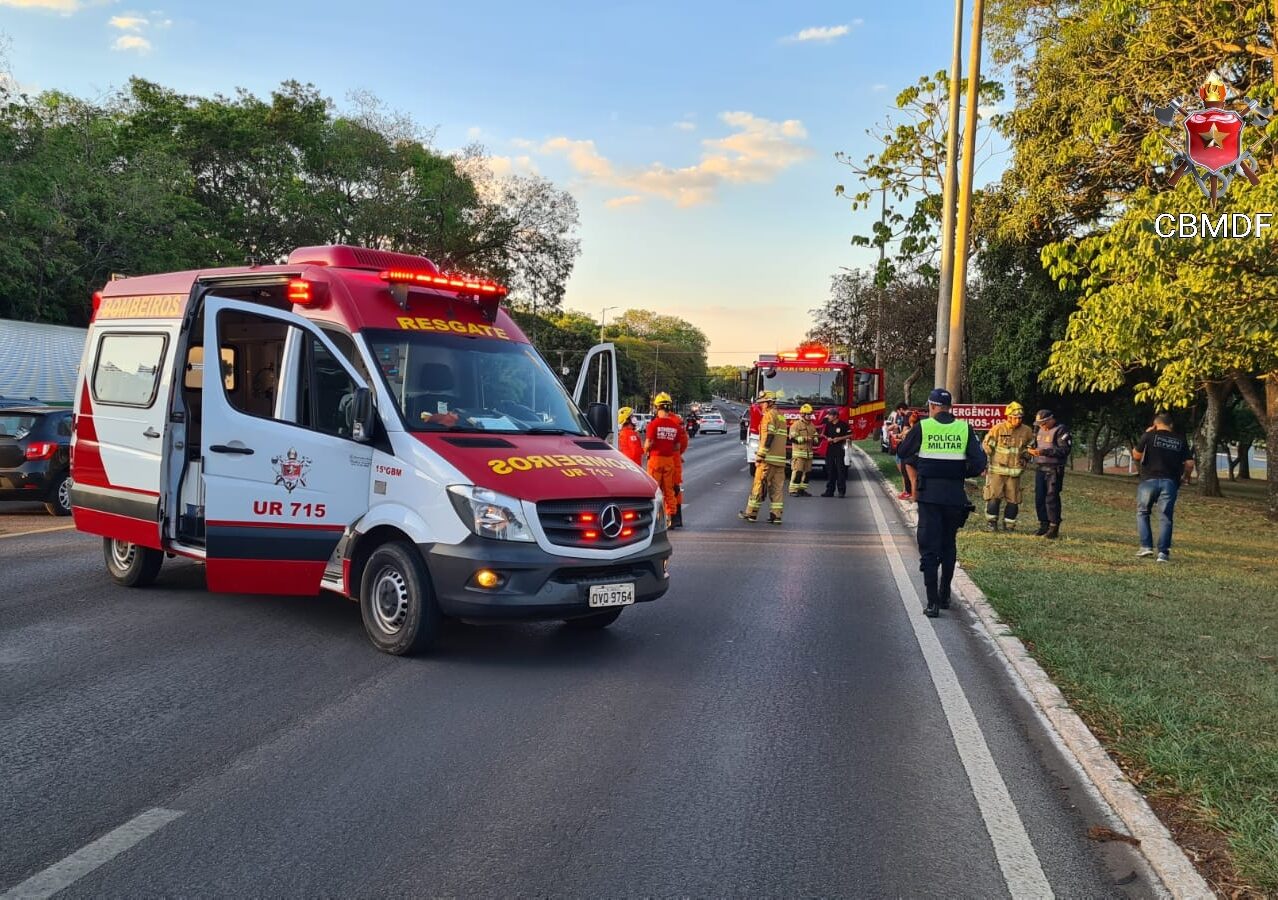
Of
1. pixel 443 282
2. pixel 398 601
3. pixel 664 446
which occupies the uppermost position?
pixel 443 282

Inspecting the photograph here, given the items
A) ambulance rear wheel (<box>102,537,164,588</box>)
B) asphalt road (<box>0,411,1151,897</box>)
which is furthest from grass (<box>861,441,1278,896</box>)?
ambulance rear wheel (<box>102,537,164,588</box>)

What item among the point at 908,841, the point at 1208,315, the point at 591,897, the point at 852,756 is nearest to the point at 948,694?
the point at 852,756

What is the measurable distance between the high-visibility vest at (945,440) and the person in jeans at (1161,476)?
485 cm

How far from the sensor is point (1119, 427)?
4469 centimetres

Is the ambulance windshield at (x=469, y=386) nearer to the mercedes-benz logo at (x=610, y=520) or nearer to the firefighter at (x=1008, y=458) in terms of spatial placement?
the mercedes-benz logo at (x=610, y=520)

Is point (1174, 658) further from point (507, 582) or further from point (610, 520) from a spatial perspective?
point (507, 582)

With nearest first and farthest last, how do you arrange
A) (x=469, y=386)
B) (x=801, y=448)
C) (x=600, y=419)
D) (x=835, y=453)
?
(x=469, y=386) → (x=600, y=419) → (x=801, y=448) → (x=835, y=453)

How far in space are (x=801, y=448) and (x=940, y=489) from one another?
10582 mm

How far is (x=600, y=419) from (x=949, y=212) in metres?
11.1

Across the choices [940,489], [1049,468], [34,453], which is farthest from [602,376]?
[34,453]

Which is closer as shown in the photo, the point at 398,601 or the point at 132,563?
the point at 398,601

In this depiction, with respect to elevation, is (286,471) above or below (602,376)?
below

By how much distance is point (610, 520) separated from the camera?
647 centimetres

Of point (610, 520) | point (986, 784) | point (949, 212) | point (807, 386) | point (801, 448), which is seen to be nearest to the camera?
point (986, 784)
